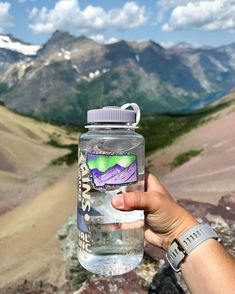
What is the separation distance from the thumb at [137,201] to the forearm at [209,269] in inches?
30.7

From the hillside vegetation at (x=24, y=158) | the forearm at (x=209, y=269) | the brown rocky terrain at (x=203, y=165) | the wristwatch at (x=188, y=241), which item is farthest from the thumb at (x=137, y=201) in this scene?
the hillside vegetation at (x=24, y=158)

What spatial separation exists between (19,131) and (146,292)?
11386 cm

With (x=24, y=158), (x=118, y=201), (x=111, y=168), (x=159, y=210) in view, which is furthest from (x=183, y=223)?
(x=24, y=158)

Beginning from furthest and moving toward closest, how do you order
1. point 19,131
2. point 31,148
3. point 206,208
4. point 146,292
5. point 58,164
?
point 19,131
point 31,148
point 58,164
point 206,208
point 146,292

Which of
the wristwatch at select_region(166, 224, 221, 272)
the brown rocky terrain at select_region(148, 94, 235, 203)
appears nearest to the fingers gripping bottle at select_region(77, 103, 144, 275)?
the wristwatch at select_region(166, 224, 221, 272)

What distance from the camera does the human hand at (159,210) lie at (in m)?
5.82

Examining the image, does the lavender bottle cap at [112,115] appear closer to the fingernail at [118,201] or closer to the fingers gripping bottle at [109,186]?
the fingers gripping bottle at [109,186]

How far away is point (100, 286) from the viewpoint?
38.0ft

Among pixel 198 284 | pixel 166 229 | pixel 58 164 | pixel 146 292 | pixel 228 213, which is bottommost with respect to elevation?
pixel 58 164

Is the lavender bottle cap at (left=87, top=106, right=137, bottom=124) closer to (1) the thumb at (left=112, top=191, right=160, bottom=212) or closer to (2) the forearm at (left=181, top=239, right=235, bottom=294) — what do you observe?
(1) the thumb at (left=112, top=191, right=160, bottom=212)

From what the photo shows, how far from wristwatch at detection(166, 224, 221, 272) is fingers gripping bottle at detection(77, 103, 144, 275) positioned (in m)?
0.66

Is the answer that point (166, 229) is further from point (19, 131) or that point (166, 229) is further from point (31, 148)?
point (19, 131)

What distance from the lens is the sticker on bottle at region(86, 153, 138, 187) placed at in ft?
20.0

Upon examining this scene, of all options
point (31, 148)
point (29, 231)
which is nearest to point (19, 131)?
point (31, 148)
